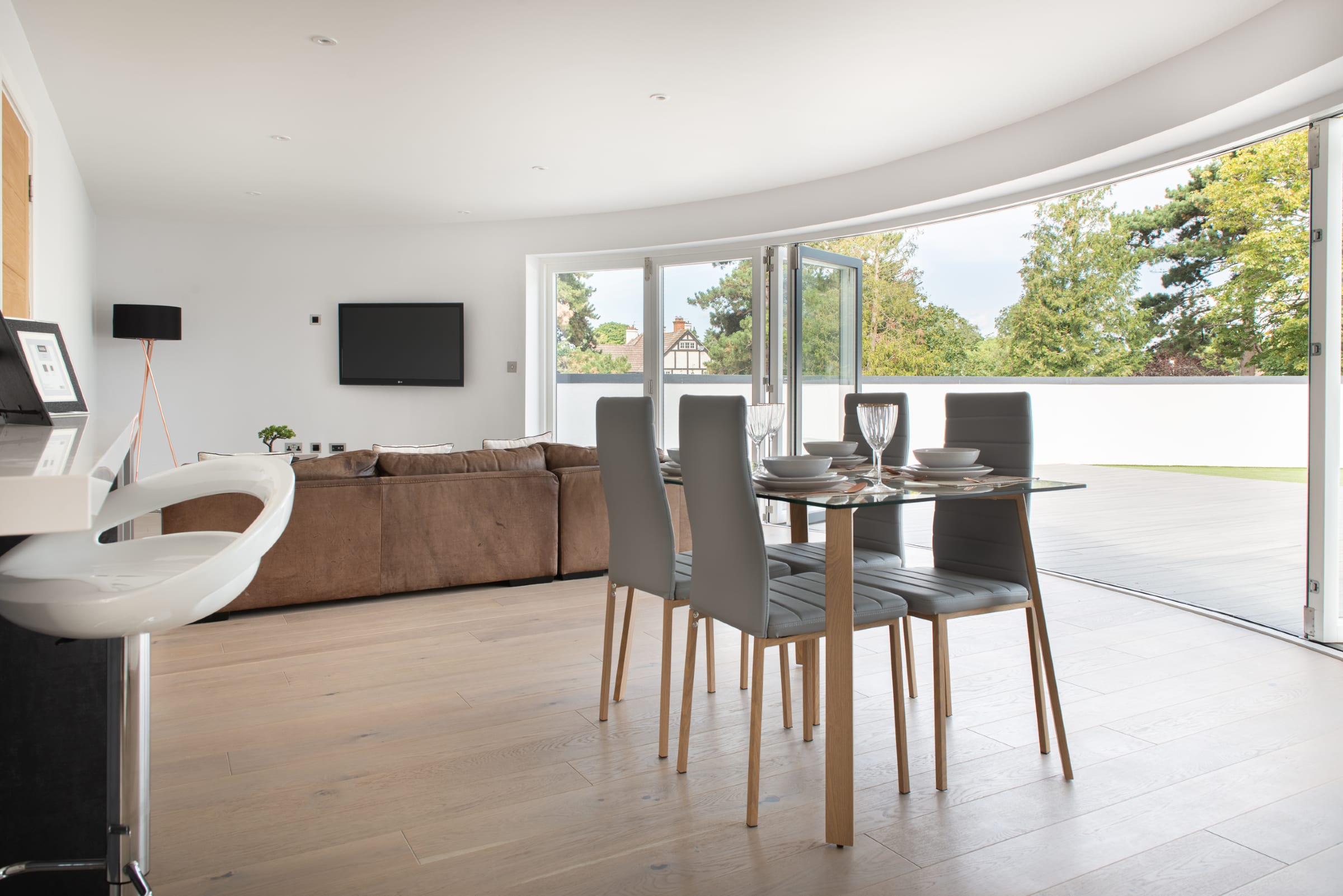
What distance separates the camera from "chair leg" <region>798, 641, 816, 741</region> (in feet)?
8.21

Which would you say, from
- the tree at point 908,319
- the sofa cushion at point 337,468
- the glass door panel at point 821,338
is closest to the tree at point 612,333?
the glass door panel at point 821,338

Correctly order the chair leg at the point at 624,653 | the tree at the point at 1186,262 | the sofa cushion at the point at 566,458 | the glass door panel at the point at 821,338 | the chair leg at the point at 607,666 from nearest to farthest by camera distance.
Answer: the chair leg at the point at 607,666 → the chair leg at the point at 624,653 → the sofa cushion at the point at 566,458 → the glass door panel at the point at 821,338 → the tree at the point at 1186,262

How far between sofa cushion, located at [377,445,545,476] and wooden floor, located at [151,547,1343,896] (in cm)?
97

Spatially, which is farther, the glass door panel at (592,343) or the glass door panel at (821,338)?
the glass door panel at (592,343)

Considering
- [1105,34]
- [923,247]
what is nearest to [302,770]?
[1105,34]

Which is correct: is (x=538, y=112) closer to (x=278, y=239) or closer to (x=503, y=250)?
(x=503, y=250)

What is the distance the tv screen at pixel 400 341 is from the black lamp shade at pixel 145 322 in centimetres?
136

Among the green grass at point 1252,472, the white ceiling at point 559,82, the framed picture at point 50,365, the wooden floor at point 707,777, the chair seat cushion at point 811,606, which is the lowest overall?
the wooden floor at point 707,777

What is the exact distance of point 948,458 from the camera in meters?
2.35

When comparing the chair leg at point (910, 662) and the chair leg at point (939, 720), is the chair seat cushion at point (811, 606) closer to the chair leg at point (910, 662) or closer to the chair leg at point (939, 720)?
the chair leg at point (939, 720)

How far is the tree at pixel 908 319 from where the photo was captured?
1388cm

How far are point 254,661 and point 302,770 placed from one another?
3.71 ft

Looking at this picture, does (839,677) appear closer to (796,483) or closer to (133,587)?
(796,483)

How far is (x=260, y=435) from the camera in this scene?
291 inches
